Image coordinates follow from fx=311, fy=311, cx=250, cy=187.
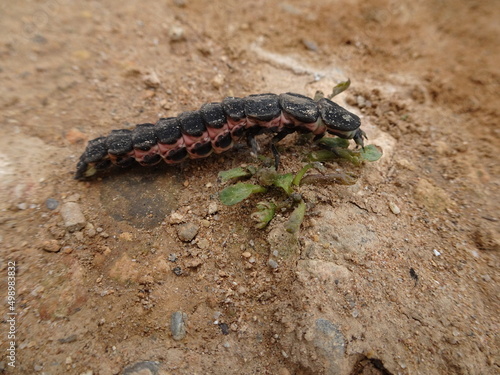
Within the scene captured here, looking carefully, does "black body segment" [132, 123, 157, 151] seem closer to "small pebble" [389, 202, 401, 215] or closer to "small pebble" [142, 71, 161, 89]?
"small pebble" [142, 71, 161, 89]

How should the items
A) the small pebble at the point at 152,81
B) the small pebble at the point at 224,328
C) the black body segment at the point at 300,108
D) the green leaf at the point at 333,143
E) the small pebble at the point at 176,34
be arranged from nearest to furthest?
1. the small pebble at the point at 224,328
2. the black body segment at the point at 300,108
3. the green leaf at the point at 333,143
4. the small pebble at the point at 152,81
5. the small pebble at the point at 176,34

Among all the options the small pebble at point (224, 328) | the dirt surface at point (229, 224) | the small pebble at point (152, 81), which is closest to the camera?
the dirt surface at point (229, 224)

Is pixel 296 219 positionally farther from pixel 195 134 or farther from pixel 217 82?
pixel 217 82

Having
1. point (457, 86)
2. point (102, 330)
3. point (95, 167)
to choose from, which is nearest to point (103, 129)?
point (95, 167)

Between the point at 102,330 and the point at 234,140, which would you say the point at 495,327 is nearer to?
the point at 234,140

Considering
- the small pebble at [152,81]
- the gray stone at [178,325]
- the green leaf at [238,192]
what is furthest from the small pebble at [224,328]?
the small pebble at [152,81]

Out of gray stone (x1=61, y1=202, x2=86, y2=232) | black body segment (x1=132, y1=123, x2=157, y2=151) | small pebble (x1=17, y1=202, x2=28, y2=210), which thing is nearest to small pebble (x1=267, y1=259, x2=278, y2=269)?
black body segment (x1=132, y1=123, x2=157, y2=151)

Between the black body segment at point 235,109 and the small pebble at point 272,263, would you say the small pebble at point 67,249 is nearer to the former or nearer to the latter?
the small pebble at point 272,263
